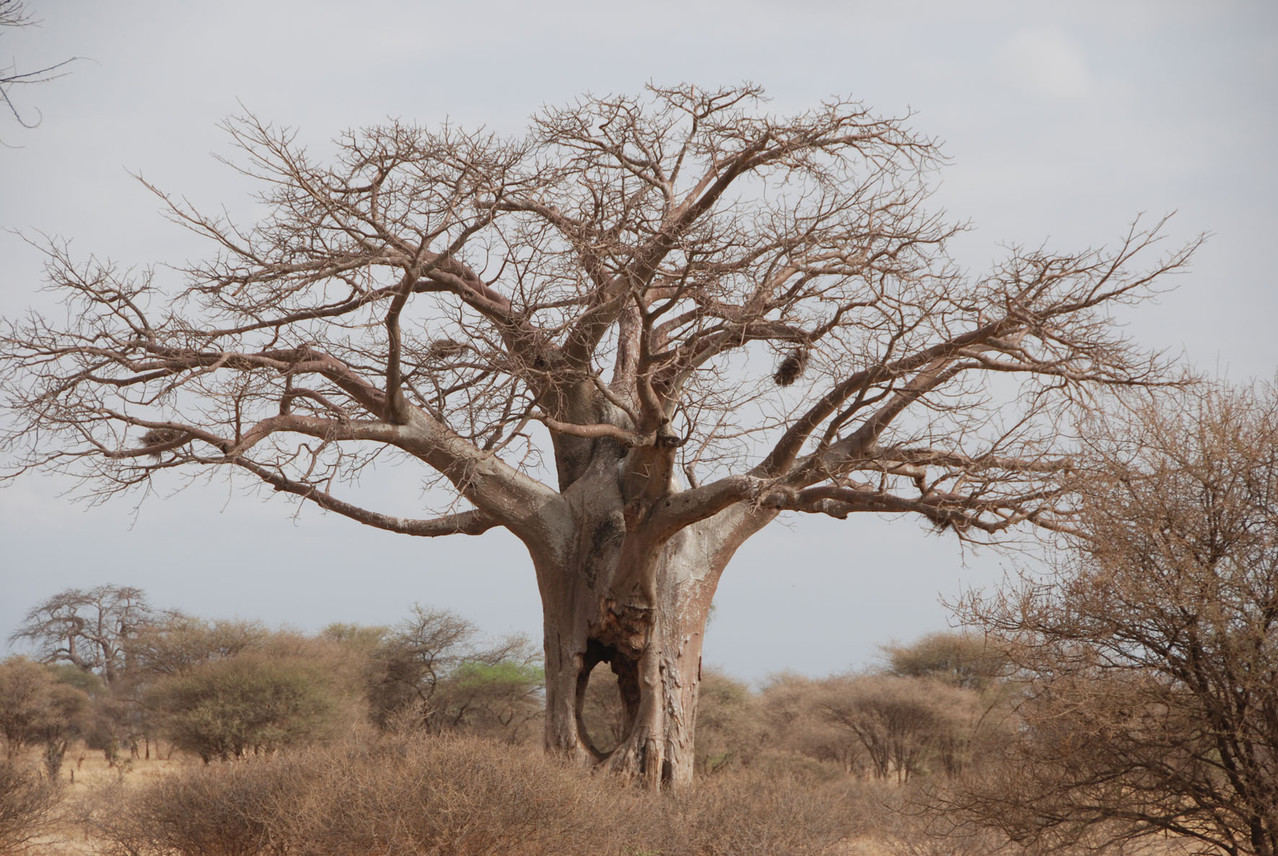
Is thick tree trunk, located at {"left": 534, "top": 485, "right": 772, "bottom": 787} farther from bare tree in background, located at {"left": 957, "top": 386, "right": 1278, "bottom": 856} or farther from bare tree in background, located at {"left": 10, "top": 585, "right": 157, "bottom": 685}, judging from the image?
bare tree in background, located at {"left": 10, "top": 585, "right": 157, "bottom": 685}

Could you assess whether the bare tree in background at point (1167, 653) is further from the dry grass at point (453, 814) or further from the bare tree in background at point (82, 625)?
the bare tree in background at point (82, 625)

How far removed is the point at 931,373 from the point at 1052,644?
349 centimetres

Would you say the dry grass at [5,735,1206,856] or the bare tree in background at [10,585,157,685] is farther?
the bare tree in background at [10,585,157,685]

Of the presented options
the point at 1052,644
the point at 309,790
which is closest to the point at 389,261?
the point at 309,790

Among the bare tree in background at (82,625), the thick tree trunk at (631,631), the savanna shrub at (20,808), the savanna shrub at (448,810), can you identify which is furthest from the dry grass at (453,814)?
the bare tree in background at (82,625)

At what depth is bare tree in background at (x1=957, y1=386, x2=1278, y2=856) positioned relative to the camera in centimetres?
591

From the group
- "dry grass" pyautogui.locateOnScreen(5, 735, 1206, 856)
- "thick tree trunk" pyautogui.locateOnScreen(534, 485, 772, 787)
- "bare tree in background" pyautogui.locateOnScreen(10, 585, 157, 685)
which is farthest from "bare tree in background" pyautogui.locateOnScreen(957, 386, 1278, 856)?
"bare tree in background" pyautogui.locateOnScreen(10, 585, 157, 685)

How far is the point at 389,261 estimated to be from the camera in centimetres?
853

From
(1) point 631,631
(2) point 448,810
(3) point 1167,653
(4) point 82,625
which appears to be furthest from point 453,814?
(4) point 82,625

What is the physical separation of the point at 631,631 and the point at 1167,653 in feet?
15.5

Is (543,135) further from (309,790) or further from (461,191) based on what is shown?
(309,790)

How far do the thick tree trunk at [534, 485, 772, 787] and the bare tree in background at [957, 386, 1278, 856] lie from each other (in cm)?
361

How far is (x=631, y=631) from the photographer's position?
9.77m

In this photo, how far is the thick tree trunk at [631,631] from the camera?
31.6 feet
